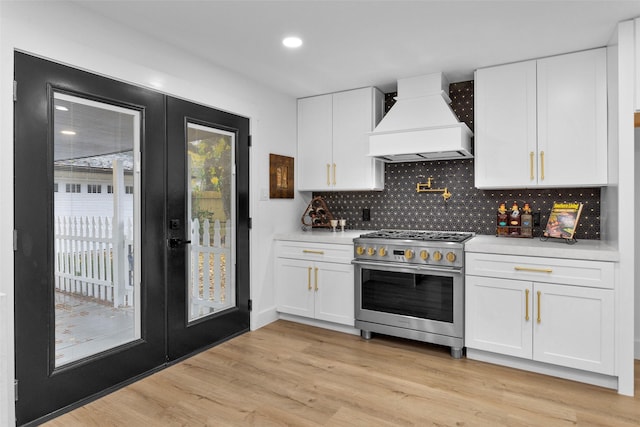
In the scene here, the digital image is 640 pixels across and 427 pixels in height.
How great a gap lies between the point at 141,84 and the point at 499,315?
3.05 m

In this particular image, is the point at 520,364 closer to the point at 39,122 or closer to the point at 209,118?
the point at 209,118

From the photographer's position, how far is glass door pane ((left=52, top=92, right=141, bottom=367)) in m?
2.31

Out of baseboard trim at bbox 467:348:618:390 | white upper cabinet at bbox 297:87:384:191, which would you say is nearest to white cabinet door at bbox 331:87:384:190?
white upper cabinet at bbox 297:87:384:191

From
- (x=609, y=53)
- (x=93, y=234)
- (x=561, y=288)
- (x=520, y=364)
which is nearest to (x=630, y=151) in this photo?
(x=609, y=53)

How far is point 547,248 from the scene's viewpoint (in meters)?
2.73

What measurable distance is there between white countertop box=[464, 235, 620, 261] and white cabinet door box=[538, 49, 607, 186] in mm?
477

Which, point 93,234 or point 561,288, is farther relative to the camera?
point 561,288

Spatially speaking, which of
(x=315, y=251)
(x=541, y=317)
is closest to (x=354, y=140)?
(x=315, y=251)

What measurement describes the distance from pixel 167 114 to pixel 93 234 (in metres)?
1.00

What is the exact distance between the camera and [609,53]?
110 inches

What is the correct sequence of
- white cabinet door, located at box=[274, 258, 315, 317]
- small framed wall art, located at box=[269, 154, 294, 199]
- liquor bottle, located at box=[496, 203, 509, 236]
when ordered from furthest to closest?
small framed wall art, located at box=[269, 154, 294, 199] < white cabinet door, located at box=[274, 258, 315, 317] < liquor bottle, located at box=[496, 203, 509, 236]

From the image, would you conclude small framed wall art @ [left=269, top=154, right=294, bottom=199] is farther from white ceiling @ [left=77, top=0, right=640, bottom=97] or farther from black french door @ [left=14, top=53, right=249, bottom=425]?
white ceiling @ [left=77, top=0, right=640, bottom=97]

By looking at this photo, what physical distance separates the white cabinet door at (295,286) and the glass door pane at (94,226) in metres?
1.51

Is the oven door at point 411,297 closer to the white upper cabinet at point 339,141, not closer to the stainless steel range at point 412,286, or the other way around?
the stainless steel range at point 412,286
